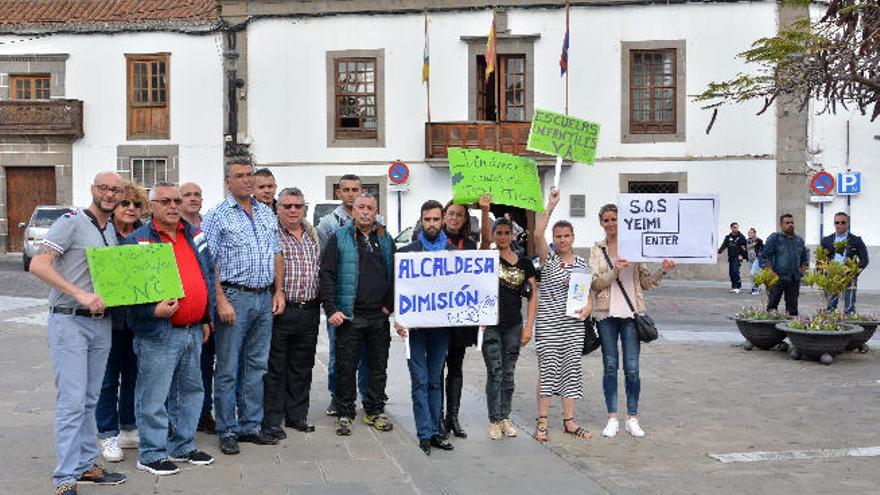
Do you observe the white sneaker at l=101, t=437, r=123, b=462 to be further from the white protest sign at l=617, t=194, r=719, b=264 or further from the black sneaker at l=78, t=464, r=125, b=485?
the white protest sign at l=617, t=194, r=719, b=264

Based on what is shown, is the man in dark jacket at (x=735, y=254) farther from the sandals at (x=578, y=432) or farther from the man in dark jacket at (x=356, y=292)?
the man in dark jacket at (x=356, y=292)

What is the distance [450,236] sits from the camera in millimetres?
7801

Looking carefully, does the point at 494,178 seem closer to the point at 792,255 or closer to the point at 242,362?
the point at 242,362

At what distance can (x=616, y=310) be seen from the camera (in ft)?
26.7

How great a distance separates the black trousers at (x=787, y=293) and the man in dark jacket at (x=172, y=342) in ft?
32.4

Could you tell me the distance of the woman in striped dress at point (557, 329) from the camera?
26.3ft

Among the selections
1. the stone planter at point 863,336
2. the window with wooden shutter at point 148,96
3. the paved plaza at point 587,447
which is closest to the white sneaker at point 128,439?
the paved plaza at point 587,447

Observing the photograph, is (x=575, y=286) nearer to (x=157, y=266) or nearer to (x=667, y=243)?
(x=667, y=243)

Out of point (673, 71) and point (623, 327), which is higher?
point (673, 71)

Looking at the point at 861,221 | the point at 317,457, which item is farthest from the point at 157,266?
the point at 861,221

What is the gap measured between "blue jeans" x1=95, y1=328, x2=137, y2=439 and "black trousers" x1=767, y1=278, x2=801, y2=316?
→ 9.94m

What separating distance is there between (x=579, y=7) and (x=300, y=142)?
27.0 ft

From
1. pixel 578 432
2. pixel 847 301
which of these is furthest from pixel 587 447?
pixel 847 301

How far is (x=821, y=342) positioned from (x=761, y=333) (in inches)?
41.4
